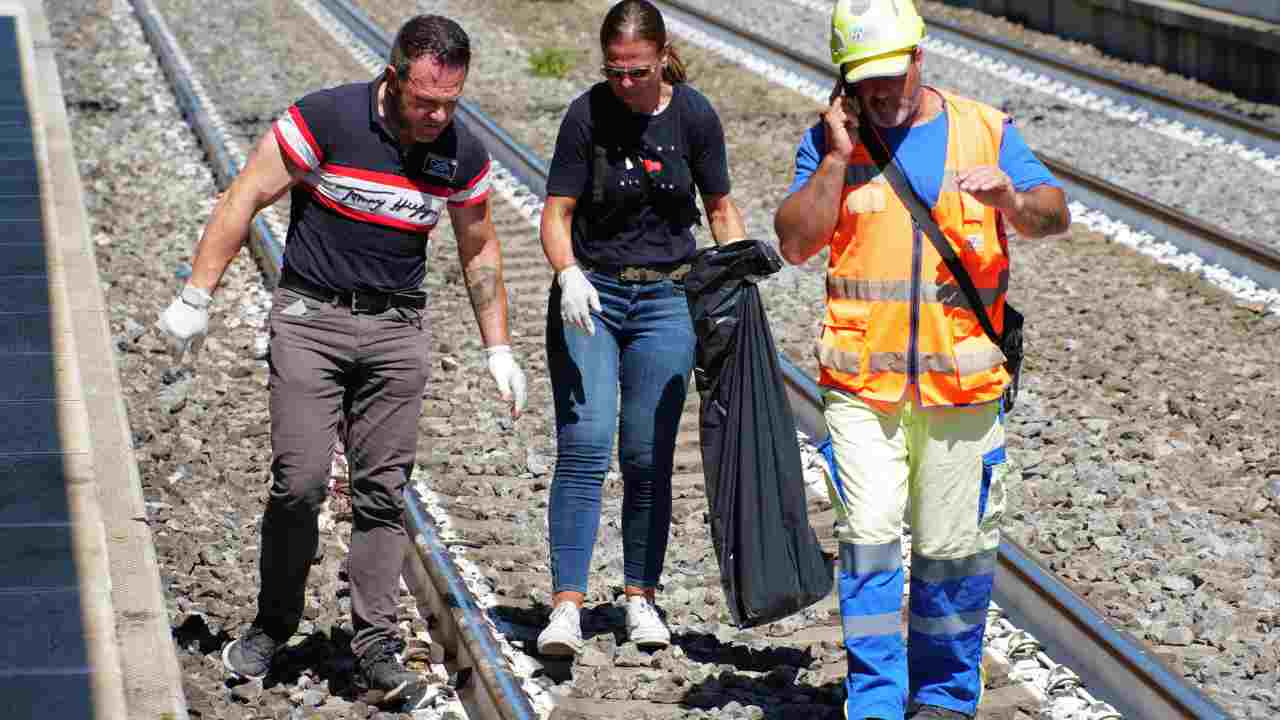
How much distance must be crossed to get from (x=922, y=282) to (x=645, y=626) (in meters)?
1.80

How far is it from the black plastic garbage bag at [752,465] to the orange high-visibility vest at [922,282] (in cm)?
56

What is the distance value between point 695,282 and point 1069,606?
168 cm

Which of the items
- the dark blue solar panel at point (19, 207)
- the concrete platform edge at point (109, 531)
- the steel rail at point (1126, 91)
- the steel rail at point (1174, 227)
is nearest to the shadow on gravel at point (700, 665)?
the concrete platform edge at point (109, 531)

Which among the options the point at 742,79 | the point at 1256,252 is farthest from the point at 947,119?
the point at 742,79

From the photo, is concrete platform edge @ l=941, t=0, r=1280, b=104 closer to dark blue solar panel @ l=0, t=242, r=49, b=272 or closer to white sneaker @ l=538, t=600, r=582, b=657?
dark blue solar panel @ l=0, t=242, r=49, b=272

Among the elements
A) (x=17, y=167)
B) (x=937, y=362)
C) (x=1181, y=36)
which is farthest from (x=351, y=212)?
(x=1181, y=36)

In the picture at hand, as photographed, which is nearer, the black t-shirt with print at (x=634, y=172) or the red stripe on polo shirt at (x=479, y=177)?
the red stripe on polo shirt at (x=479, y=177)

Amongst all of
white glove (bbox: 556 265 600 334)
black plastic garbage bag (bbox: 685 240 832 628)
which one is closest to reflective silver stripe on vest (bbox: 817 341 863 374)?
black plastic garbage bag (bbox: 685 240 832 628)

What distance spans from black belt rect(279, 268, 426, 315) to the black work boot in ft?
3.55

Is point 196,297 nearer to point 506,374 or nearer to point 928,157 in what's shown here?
point 506,374

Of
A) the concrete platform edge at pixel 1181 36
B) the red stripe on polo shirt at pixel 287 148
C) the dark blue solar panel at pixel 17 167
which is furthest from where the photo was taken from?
the concrete platform edge at pixel 1181 36

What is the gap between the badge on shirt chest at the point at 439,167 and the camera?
5754 millimetres

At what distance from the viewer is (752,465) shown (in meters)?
5.74

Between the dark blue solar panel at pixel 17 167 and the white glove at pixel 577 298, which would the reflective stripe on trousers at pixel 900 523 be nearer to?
the white glove at pixel 577 298
